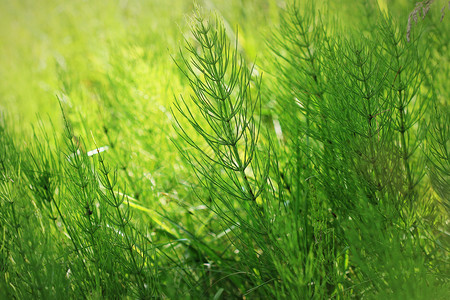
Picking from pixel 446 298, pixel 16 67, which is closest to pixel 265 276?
pixel 446 298

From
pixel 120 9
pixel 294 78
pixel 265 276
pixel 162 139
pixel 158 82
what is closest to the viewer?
pixel 265 276

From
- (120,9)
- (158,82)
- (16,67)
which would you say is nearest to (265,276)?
(158,82)

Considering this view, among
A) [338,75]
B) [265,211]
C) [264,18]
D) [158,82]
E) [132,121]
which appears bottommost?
[265,211]

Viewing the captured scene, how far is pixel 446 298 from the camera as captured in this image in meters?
0.61

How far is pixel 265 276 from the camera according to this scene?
829mm

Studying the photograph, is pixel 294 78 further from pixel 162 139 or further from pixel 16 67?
pixel 16 67

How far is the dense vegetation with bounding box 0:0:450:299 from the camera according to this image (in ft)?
2.28

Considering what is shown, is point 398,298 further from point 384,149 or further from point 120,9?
point 120,9

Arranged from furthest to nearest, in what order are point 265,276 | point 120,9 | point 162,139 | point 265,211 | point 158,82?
point 120,9, point 158,82, point 162,139, point 265,276, point 265,211

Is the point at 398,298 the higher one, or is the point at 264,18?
the point at 264,18

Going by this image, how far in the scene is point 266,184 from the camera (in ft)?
2.58

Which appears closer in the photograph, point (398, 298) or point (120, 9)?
point (398, 298)

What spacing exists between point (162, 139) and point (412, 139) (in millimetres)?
715

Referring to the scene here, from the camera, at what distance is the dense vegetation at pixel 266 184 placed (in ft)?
2.28
